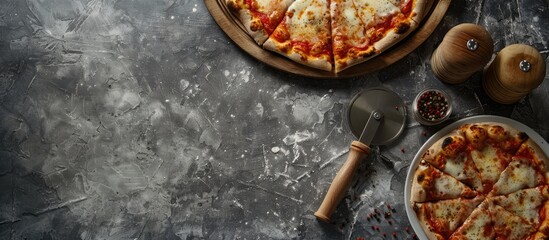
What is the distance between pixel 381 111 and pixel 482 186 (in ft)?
3.06

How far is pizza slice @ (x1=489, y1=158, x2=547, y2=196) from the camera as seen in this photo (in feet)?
15.3

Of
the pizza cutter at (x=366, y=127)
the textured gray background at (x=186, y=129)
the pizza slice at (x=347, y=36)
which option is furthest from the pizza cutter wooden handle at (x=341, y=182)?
the pizza slice at (x=347, y=36)

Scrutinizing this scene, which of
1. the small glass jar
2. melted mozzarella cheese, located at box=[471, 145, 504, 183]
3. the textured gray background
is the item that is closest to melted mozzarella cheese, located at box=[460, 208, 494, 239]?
melted mozzarella cheese, located at box=[471, 145, 504, 183]

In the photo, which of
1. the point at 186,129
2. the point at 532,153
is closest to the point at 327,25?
the point at 186,129

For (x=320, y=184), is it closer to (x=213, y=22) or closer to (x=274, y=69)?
(x=274, y=69)

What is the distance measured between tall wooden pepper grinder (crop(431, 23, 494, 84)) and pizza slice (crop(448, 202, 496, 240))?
1.05 m

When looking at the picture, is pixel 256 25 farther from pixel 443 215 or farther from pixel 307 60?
pixel 443 215

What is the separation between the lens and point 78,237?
4992 millimetres

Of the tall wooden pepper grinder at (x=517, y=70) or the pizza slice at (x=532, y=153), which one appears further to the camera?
the pizza slice at (x=532, y=153)

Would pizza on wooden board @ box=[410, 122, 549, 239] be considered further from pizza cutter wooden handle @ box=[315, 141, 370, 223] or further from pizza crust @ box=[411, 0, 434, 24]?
pizza crust @ box=[411, 0, 434, 24]

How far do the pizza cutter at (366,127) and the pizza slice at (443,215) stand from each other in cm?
55

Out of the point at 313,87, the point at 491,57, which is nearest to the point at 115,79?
the point at 313,87

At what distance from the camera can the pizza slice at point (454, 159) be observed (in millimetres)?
4660

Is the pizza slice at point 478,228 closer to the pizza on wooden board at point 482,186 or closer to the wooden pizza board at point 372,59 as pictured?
→ the pizza on wooden board at point 482,186
